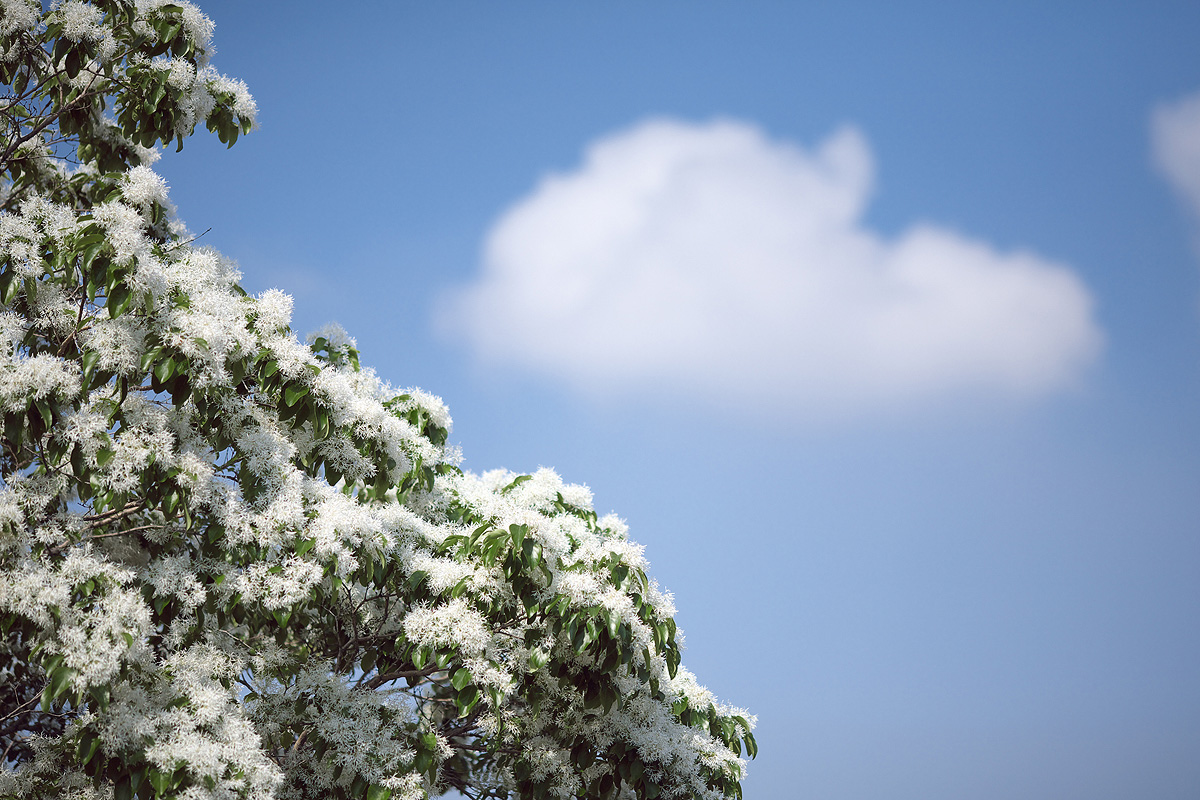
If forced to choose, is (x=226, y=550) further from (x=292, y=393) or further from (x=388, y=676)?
(x=388, y=676)

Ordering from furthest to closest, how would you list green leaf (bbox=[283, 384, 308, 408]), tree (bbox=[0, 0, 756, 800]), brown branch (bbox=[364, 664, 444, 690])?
brown branch (bbox=[364, 664, 444, 690]) → green leaf (bbox=[283, 384, 308, 408]) → tree (bbox=[0, 0, 756, 800])

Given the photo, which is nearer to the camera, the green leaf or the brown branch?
the green leaf

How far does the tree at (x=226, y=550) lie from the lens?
483cm

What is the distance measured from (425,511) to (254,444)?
2.09 metres

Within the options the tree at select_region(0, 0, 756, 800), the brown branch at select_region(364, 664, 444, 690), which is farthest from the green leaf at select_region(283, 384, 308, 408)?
the brown branch at select_region(364, 664, 444, 690)

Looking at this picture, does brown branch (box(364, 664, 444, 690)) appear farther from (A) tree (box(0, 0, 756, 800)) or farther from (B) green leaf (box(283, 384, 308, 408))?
(B) green leaf (box(283, 384, 308, 408))

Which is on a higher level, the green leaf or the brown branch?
the green leaf

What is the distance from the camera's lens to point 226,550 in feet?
18.0

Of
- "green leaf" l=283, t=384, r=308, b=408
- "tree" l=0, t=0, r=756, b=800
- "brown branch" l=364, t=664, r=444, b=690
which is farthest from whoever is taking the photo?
"brown branch" l=364, t=664, r=444, b=690

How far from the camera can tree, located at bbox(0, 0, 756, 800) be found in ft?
15.8

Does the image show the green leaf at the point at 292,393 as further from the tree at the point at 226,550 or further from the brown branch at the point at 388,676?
the brown branch at the point at 388,676

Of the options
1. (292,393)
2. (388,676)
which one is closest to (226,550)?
(292,393)

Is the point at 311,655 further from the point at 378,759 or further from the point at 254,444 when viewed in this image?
the point at 254,444

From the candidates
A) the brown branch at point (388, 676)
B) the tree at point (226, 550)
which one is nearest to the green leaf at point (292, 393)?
the tree at point (226, 550)
